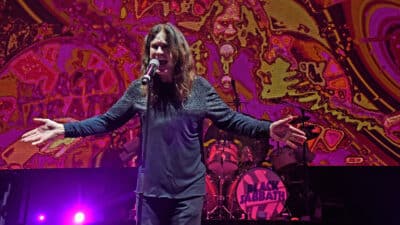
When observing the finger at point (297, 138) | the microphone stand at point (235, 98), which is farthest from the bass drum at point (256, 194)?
the finger at point (297, 138)

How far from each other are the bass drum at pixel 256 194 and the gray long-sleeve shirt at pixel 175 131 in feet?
7.61

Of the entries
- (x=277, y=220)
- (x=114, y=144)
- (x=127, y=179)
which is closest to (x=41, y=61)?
(x=114, y=144)

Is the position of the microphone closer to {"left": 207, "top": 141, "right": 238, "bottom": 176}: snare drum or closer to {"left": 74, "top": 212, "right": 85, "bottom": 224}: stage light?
{"left": 207, "top": 141, "right": 238, "bottom": 176}: snare drum

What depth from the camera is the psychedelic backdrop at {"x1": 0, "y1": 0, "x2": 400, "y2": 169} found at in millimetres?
3965

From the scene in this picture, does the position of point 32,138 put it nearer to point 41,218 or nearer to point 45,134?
point 45,134

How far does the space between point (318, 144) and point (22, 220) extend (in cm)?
307

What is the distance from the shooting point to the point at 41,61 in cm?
441

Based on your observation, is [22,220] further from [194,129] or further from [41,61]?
[194,129]

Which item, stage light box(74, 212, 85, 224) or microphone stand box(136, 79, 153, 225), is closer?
microphone stand box(136, 79, 153, 225)

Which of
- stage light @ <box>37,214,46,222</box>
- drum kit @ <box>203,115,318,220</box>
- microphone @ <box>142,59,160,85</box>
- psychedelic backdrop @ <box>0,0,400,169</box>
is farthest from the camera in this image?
stage light @ <box>37,214,46,222</box>

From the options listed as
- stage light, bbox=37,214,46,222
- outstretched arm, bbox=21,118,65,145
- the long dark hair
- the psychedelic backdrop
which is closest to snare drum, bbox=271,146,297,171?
the psychedelic backdrop

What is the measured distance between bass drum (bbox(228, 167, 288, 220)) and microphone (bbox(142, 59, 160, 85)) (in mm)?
2588

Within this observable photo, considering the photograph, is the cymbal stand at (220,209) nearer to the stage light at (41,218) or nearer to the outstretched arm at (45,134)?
the stage light at (41,218)

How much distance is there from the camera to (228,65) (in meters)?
4.18
